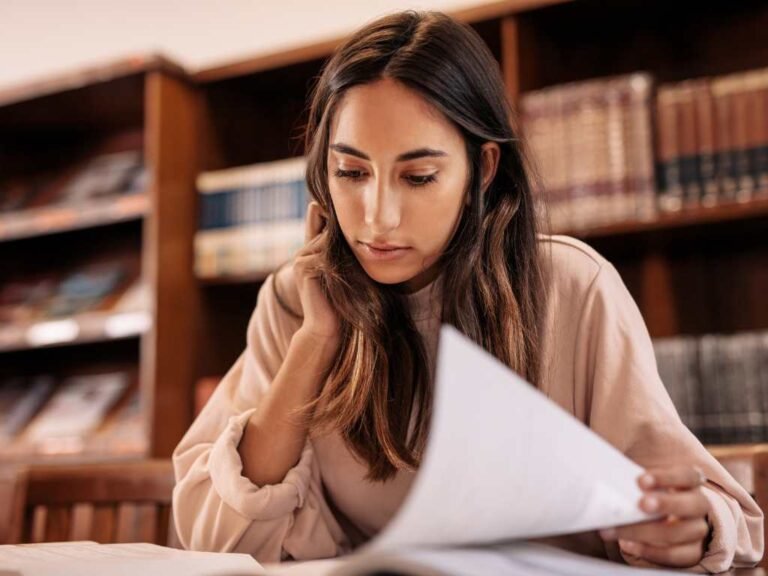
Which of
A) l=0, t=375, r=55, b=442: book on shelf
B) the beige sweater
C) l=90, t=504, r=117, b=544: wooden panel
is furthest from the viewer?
l=0, t=375, r=55, b=442: book on shelf

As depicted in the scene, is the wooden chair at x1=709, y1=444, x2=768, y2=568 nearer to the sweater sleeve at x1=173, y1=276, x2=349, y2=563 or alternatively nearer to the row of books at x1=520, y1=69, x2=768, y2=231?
the sweater sleeve at x1=173, y1=276, x2=349, y2=563

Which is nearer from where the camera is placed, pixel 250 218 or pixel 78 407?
pixel 250 218

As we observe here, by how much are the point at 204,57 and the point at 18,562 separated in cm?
252

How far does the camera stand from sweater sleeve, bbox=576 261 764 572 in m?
0.87

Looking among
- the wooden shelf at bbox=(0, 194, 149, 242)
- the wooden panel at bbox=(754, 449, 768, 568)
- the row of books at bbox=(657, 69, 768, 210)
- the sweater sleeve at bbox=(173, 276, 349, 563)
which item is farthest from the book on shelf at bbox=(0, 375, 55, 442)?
the wooden panel at bbox=(754, 449, 768, 568)

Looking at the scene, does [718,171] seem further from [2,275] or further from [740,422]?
[2,275]

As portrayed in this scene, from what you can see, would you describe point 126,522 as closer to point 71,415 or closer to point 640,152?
point 640,152

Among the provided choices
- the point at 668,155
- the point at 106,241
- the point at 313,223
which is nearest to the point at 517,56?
A: the point at 668,155

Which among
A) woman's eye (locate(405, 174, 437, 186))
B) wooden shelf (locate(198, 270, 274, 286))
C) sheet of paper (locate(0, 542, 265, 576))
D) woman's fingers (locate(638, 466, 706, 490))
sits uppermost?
wooden shelf (locate(198, 270, 274, 286))

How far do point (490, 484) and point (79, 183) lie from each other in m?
2.64

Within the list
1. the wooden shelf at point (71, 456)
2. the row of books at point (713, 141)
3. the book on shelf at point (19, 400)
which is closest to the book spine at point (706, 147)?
the row of books at point (713, 141)

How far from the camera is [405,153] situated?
103cm

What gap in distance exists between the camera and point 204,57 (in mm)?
3057

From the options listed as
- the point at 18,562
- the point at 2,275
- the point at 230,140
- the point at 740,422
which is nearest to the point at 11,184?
the point at 2,275
